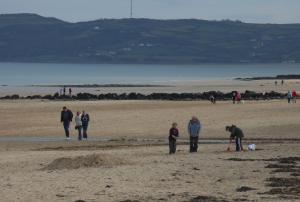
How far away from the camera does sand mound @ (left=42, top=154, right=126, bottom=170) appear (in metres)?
22.0

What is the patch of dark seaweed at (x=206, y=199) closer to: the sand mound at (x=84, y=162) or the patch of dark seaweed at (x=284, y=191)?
the patch of dark seaweed at (x=284, y=191)

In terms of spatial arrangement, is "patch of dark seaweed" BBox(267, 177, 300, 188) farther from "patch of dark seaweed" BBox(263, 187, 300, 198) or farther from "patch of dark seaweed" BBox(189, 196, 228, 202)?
"patch of dark seaweed" BBox(189, 196, 228, 202)

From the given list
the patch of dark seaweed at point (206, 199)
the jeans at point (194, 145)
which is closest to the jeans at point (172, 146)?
the jeans at point (194, 145)

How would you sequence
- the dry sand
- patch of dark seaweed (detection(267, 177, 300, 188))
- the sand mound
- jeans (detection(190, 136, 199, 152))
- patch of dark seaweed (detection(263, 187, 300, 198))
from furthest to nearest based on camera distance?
jeans (detection(190, 136, 199, 152)) < the sand mound < patch of dark seaweed (detection(267, 177, 300, 188)) < the dry sand < patch of dark seaweed (detection(263, 187, 300, 198))

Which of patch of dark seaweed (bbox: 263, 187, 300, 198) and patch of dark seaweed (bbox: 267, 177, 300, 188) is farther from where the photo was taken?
patch of dark seaweed (bbox: 267, 177, 300, 188)

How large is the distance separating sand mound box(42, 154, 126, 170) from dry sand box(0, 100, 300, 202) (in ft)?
0.09

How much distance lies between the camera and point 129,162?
75.9 ft

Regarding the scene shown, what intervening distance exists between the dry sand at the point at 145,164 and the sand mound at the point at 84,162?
3cm

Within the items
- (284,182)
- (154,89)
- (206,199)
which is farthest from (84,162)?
(154,89)

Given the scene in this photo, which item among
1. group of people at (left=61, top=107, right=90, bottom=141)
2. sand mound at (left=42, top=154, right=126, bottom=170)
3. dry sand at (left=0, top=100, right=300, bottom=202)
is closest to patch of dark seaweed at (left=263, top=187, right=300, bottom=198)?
dry sand at (left=0, top=100, right=300, bottom=202)

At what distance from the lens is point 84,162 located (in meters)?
22.3

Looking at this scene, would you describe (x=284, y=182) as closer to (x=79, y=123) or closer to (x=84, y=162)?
(x=84, y=162)

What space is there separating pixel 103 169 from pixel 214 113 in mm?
24166

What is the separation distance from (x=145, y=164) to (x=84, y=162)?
165 centimetres
